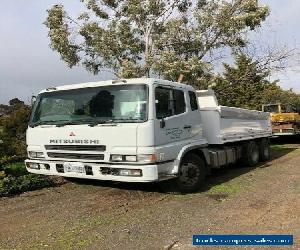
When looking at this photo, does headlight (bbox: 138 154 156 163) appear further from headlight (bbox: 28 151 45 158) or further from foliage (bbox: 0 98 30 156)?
foliage (bbox: 0 98 30 156)

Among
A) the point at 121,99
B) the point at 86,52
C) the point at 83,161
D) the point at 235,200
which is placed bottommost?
the point at 235,200

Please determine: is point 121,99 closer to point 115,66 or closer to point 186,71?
point 186,71

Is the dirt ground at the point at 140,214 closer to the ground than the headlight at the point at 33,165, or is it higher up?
closer to the ground

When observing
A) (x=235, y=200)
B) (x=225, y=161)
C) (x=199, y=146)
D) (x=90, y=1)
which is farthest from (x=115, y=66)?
(x=235, y=200)

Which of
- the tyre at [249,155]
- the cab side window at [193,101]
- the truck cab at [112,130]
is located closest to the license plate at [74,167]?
the truck cab at [112,130]

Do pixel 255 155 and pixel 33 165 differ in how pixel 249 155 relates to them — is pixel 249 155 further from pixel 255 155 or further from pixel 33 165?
pixel 33 165

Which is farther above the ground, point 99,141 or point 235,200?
point 99,141

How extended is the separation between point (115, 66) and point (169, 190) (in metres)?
9.93

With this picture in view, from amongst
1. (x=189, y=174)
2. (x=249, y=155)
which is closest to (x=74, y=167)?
(x=189, y=174)

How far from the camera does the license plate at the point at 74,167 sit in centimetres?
844

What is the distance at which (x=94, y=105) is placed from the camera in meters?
8.43

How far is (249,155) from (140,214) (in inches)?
258

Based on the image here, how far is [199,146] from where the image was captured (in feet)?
31.5

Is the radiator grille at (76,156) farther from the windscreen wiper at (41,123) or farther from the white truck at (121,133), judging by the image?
the windscreen wiper at (41,123)
